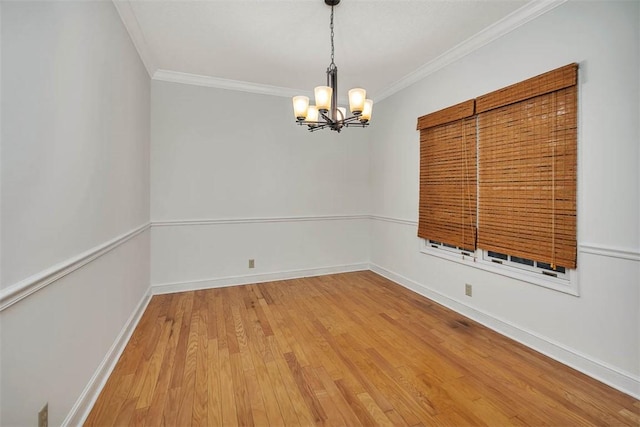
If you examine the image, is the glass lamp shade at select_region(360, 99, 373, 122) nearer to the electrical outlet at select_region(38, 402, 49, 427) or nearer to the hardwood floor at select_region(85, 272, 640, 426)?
the hardwood floor at select_region(85, 272, 640, 426)

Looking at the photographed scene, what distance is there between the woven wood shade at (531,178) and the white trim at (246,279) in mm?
2224

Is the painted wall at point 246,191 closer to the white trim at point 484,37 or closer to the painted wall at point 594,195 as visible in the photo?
the white trim at point 484,37

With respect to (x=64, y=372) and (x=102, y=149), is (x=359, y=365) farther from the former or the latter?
(x=102, y=149)

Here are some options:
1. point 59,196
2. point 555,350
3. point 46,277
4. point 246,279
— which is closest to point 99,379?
point 46,277

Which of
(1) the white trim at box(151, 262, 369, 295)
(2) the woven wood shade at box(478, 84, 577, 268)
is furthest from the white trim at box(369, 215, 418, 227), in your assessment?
(2) the woven wood shade at box(478, 84, 577, 268)

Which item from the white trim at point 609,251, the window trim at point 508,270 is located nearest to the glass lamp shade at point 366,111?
the window trim at point 508,270

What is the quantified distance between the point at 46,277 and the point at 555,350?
10.6 feet

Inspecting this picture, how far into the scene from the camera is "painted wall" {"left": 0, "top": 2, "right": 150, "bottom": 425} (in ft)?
3.56

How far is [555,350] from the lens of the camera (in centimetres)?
223

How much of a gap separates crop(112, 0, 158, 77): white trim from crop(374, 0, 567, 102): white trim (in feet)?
Answer: 9.59

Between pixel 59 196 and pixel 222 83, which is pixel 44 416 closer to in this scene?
pixel 59 196

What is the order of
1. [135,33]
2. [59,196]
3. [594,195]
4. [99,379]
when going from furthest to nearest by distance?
1. [135,33]
2. [594,195]
3. [99,379]
4. [59,196]

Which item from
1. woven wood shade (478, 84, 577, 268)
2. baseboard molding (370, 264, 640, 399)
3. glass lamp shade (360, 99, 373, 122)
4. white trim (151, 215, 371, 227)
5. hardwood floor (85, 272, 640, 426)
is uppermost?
glass lamp shade (360, 99, 373, 122)

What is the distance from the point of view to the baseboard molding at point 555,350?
1.86 m
